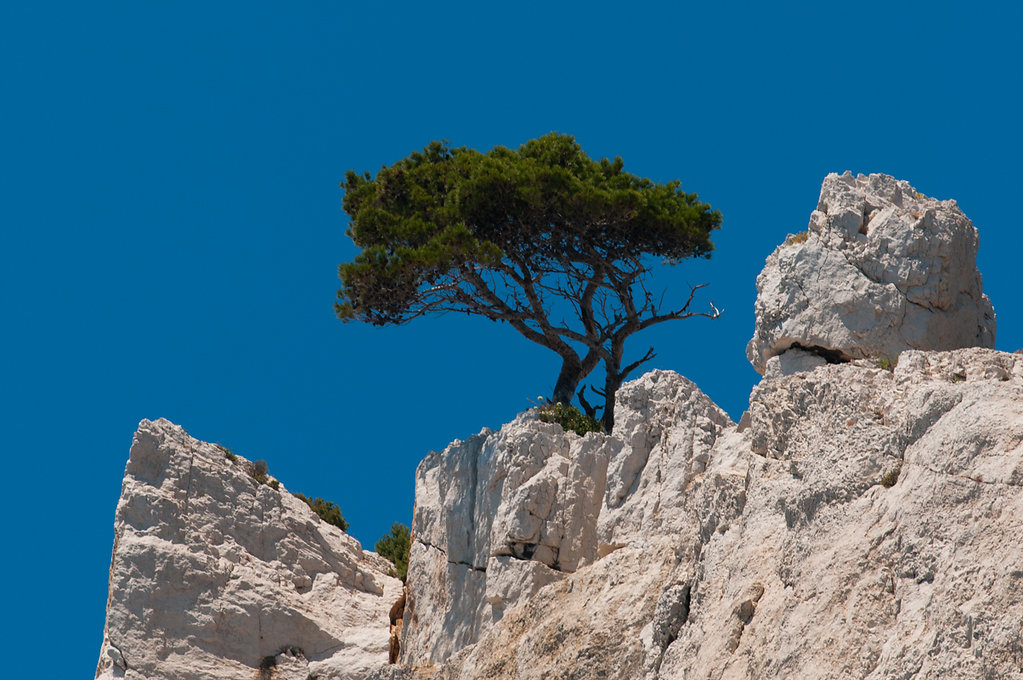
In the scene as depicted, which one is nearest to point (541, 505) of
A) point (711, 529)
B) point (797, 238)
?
point (711, 529)

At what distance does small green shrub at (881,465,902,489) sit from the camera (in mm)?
13828

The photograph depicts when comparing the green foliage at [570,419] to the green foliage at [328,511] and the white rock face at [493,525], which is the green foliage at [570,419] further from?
the green foliage at [328,511]

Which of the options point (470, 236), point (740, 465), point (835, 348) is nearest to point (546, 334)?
point (470, 236)

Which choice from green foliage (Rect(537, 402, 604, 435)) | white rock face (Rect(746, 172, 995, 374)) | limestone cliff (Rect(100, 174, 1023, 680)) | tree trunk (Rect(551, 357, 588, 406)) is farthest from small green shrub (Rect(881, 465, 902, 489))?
tree trunk (Rect(551, 357, 588, 406))

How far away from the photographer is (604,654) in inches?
685

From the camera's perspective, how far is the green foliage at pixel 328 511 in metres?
29.2

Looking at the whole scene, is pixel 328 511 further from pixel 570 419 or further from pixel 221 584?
pixel 570 419

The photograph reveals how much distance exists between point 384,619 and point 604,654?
9196 millimetres

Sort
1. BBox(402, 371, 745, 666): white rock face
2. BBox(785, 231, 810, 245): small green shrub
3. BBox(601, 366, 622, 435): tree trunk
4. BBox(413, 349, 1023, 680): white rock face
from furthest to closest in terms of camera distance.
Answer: BBox(601, 366, 622, 435): tree trunk < BBox(785, 231, 810, 245): small green shrub < BBox(402, 371, 745, 666): white rock face < BBox(413, 349, 1023, 680): white rock face

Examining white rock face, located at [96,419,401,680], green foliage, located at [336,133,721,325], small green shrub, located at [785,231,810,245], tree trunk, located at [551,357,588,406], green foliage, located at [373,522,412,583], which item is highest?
green foliage, located at [336,133,721,325]

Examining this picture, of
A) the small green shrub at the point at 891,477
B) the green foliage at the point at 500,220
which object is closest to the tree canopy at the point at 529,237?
the green foliage at the point at 500,220

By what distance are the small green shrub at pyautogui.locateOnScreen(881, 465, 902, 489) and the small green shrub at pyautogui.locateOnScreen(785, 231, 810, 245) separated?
7857mm

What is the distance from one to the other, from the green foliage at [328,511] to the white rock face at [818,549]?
912 cm

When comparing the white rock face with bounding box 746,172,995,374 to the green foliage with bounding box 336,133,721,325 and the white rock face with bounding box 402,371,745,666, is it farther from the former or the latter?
the green foliage with bounding box 336,133,721,325
